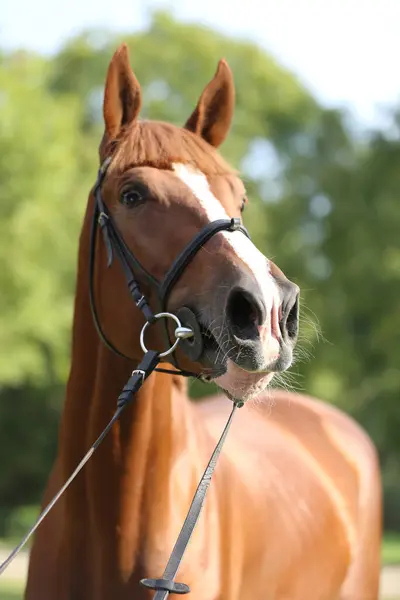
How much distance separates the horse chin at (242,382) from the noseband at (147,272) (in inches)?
5.3

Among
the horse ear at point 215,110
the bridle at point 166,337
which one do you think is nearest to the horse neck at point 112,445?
the bridle at point 166,337

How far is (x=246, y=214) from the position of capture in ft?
76.2

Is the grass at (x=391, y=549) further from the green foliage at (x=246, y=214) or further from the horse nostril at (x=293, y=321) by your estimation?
the horse nostril at (x=293, y=321)

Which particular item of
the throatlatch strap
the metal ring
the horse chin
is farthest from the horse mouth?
the throatlatch strap

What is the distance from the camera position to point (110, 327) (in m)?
3.45

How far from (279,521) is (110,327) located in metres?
1.53

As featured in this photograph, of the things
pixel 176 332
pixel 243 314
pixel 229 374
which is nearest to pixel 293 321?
pixel 243 314

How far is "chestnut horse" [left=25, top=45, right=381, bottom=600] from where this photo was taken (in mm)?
2965

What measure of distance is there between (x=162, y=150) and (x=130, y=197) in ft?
0.72

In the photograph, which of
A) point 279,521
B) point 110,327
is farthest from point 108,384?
point 279,521

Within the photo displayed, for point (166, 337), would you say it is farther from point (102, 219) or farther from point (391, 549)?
point (391, 549)

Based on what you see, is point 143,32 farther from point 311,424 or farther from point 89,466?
point 89,466

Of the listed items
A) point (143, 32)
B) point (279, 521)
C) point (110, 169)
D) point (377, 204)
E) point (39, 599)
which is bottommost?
point (39, 599)

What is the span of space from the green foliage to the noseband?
1446cm
